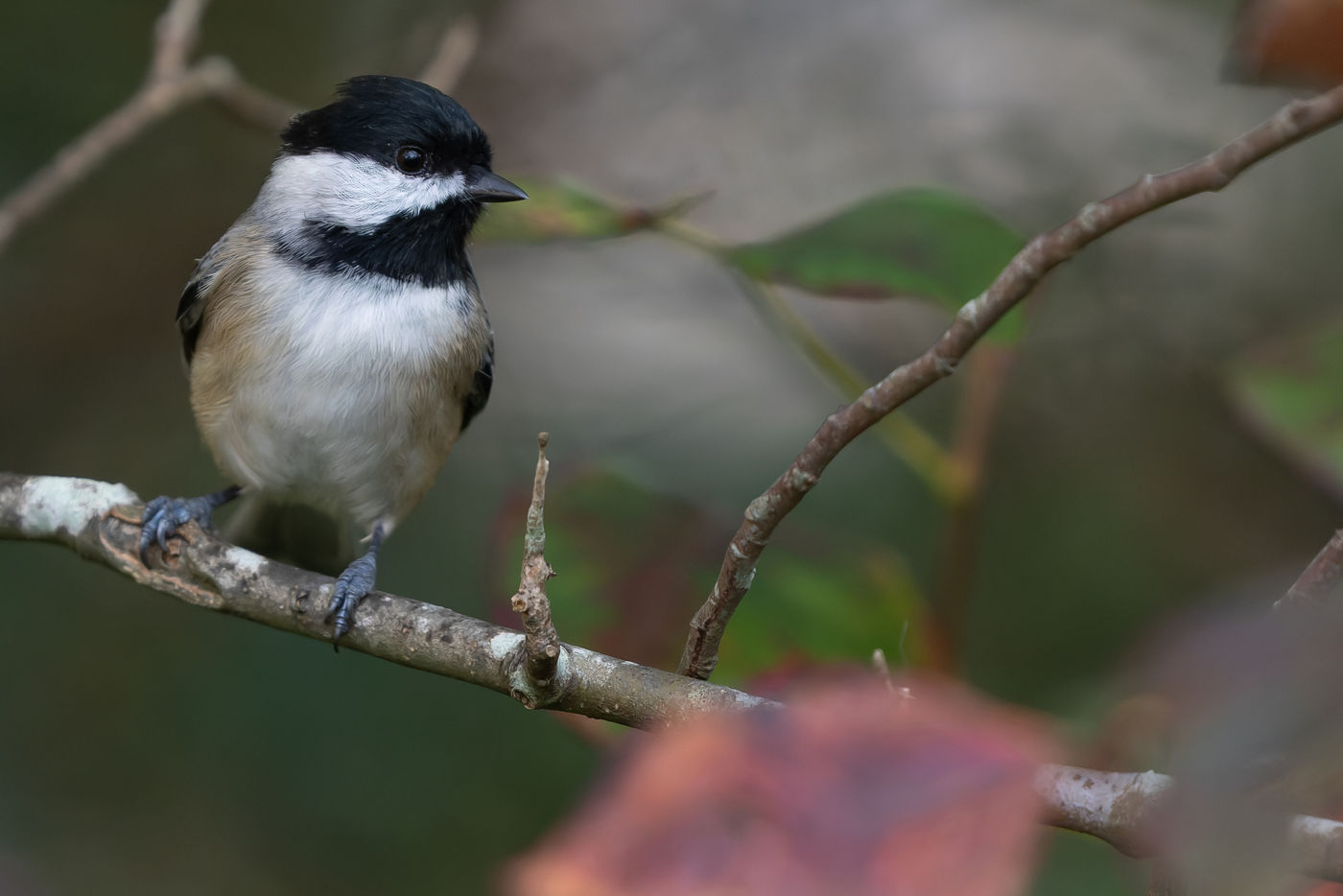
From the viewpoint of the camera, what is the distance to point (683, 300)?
3.73 m

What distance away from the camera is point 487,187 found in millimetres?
2320

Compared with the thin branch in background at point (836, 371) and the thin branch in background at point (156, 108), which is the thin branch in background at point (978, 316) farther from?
the thin branch in background at point (156, 108)

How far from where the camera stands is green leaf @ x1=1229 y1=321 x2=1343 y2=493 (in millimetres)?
1485

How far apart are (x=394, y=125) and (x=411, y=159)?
0.07 meters

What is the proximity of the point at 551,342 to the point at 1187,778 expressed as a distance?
3.30 meters

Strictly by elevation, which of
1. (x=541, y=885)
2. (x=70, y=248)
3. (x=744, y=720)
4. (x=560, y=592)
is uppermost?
(x=70, y=248)

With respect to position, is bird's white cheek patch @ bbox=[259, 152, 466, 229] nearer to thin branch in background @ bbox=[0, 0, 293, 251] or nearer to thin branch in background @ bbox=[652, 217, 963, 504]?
thin branch in background @ bbox=[0, 0, 293, 251]

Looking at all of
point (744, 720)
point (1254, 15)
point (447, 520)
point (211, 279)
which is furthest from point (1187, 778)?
point (447, 520)

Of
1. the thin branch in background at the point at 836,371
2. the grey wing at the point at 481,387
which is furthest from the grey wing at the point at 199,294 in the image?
the thin branch in background at the point at 836,371

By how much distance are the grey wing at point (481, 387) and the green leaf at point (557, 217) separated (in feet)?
1.64

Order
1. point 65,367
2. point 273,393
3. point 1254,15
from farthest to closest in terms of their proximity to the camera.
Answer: point 65,367
point 273,393
point 1254,15

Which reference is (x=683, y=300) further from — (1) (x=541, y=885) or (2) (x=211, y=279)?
(1) (x=541, y=885)

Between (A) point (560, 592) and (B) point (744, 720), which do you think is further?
(A) point (560, 592)

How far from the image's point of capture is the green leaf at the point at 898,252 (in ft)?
5.31
